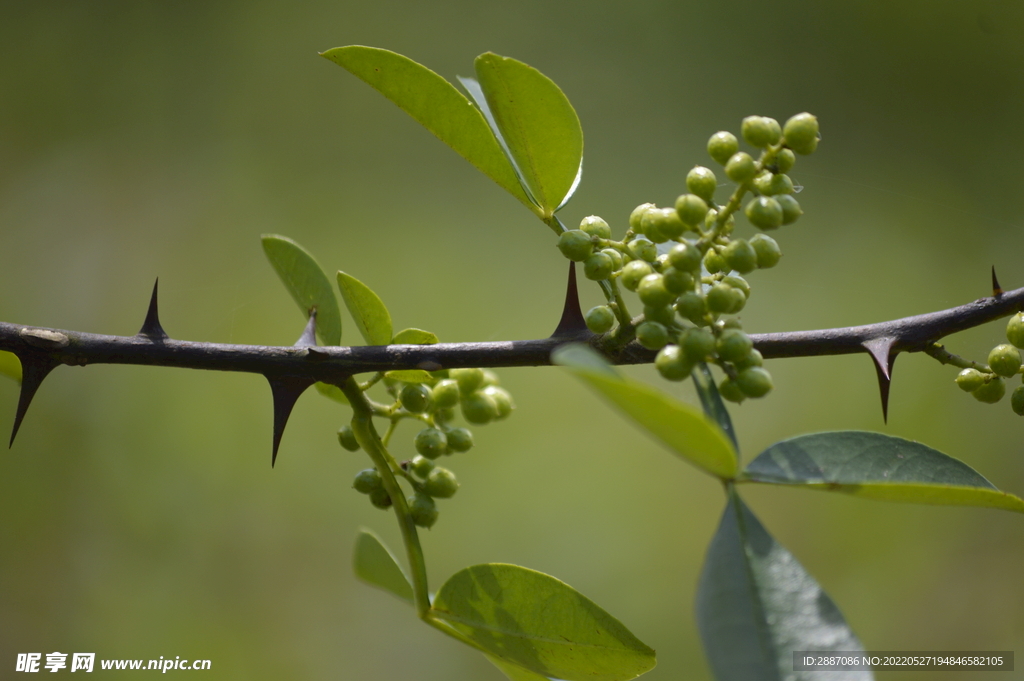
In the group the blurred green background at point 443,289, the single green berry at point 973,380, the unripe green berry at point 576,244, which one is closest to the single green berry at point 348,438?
the unripe green berry at point 576,244

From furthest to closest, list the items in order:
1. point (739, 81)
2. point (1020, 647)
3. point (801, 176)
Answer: point (739, 81) → point (801, 176) → point (1020, 647)

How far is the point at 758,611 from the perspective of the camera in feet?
1.11

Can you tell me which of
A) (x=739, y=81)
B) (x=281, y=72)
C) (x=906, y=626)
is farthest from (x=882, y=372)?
(x=281, y=72)

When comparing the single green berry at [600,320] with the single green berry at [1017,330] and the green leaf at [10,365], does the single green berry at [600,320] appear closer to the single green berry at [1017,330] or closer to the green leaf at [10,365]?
the single green berry at [1017,330]

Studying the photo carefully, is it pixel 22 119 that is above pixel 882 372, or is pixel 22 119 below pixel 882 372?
above

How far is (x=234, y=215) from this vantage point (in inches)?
83.1

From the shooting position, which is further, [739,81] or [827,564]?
[739,81]

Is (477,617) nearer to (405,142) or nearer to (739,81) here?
(405,142)

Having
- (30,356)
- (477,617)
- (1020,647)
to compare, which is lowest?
(1020,647)

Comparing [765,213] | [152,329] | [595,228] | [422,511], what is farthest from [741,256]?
[152,329]

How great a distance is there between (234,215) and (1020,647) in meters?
2.53

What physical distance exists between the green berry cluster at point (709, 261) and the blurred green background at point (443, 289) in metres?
1.39

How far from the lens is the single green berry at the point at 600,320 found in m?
0.50

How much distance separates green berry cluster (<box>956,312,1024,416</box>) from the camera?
492mm
